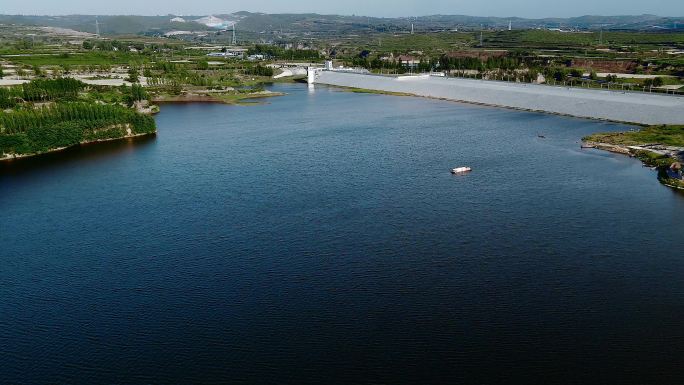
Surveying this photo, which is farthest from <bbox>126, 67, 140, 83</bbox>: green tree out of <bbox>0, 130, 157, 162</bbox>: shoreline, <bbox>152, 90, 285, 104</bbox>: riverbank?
<bbox>0, 130, 157, 162</bbox>: shoreline

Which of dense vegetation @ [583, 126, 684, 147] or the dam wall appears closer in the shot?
dense vegetation @ [583, 126, 684, 147]

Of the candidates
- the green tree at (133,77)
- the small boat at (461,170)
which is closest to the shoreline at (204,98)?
the green tree at (133,77)

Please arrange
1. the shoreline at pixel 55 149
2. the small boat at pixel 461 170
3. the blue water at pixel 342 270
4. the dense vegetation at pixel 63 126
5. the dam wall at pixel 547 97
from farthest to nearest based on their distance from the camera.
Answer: the dam wall at pixel 547 97
the dense vegetation at pixel 63 126
the shoreline at pixel 55 149
the small boat at pixel 461 170
the blue water at pixel 342 270

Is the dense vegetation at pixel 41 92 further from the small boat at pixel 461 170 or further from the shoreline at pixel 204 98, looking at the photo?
the small boat at pixel 461 170

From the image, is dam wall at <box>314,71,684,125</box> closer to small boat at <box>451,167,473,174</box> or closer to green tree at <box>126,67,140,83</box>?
small boat at <box>451,167,473,174</box>

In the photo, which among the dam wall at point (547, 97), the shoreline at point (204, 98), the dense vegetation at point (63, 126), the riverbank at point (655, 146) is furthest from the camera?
the shoreline at point (204, 98)

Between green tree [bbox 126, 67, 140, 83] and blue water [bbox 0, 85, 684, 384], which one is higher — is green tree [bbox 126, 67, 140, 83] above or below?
above

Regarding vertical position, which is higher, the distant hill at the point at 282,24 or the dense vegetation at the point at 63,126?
the distant hill at the point at 282,24
